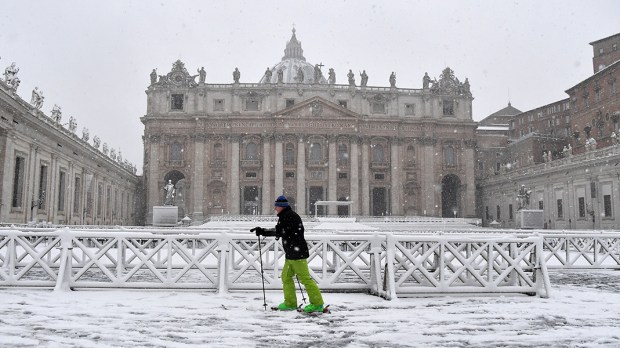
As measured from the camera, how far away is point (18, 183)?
1228 inches

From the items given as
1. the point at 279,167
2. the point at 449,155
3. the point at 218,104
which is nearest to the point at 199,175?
the point at 218,104

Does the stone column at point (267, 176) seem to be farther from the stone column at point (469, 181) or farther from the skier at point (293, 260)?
the skier at point (293, 260)

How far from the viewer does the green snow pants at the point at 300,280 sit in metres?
8.21

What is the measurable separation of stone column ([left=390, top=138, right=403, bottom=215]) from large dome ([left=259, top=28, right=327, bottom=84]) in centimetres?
2496

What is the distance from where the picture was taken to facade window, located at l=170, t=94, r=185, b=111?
6531 cm

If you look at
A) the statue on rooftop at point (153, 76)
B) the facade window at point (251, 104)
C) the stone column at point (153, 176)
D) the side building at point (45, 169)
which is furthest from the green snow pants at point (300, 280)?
the statue on rooftop at point (153, 76)

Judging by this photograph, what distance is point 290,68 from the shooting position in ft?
320

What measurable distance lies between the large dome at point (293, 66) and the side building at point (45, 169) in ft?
148

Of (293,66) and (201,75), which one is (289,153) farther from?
(293,66)

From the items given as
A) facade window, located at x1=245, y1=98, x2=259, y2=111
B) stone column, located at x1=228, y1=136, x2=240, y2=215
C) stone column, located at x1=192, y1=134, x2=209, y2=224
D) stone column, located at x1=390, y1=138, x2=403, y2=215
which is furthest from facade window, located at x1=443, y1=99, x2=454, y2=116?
stone column, located at x1=192, y1=134, x2=209, y2=224

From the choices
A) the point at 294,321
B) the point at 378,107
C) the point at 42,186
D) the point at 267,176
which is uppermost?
the point at 378,107

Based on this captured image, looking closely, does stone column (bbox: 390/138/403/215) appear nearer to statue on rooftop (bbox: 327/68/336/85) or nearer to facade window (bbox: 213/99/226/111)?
statue on rooftop (bbox: 327/68/336/85)

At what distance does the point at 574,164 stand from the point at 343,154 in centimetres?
2777

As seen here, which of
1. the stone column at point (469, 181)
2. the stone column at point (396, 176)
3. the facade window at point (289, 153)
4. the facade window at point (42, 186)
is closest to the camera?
the facade window at point (42, 186)
